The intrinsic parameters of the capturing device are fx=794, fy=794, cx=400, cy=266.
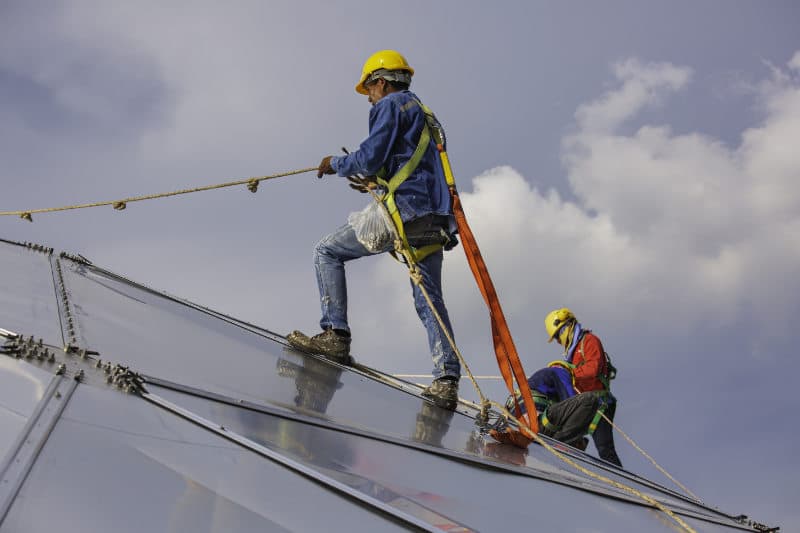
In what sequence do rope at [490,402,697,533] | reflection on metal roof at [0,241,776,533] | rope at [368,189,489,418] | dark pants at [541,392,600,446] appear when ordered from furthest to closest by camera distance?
dark pants at [541,392,600,446] < rope at [368,189,489,418] < rope at [490,402,697,533] < reflection on metal roof at [0,241,776,533]

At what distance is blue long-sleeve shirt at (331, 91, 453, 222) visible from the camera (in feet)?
17.5

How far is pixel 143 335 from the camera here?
14.1 ft

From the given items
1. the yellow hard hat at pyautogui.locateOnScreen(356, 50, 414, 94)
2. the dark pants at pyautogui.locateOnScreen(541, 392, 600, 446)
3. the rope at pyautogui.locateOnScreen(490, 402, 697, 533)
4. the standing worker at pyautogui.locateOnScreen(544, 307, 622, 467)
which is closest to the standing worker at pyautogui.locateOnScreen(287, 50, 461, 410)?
the yellow hard hat at pyautogui.locateOnScreen(356, 50, 414, 94)

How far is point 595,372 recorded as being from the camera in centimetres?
927

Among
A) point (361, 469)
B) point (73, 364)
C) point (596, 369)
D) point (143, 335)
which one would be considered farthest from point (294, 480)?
point (596, 369)

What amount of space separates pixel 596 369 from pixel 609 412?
2.43 feet

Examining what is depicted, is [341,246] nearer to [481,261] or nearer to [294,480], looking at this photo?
[481,261]

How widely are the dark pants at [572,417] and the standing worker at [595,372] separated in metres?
0.81

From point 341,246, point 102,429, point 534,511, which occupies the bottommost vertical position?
point 102,429

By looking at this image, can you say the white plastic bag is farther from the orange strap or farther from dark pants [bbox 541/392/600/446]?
dark pants [bbox 541/392/600/446]

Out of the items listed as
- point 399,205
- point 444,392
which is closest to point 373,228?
point 399,205

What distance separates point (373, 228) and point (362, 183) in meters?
0.38

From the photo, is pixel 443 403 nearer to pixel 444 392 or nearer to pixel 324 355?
pixel 444 392

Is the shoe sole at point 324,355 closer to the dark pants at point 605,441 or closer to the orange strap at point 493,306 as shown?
the orange strap at point 493,306
